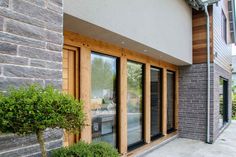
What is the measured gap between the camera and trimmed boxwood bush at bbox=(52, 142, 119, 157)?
226 centimetres

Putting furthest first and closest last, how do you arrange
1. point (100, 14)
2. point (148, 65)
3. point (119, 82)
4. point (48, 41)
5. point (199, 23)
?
point (199, 23), point (148, 65), point (119, 82), point (100, 14), point (48, 41)

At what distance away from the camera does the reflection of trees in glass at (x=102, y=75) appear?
4582 mm

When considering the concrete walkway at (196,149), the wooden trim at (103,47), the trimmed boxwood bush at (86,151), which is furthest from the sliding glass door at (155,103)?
the trimmed boxwood bush at (86,151)

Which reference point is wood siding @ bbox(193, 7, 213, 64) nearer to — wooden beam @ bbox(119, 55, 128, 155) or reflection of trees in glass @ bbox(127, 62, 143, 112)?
reflection of trees in glass @ bbox(127, 62, 143, 112)

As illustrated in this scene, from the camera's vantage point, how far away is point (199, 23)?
7.95m

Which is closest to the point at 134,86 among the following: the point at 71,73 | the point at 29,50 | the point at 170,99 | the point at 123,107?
the point at 123,107

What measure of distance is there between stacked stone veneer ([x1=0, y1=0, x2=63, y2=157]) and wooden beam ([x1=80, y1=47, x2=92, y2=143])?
5.08ft

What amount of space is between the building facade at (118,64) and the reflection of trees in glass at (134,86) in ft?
0.08

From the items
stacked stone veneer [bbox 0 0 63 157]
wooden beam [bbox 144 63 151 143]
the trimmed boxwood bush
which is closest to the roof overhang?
wooden beam [bbox 144 63 151 143]

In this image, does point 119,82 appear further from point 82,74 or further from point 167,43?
point 167,43

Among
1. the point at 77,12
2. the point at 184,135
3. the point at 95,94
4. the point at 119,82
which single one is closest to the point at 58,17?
the point at 77,12

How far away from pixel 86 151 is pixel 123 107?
9.82 ft

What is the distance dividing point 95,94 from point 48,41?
2284mm

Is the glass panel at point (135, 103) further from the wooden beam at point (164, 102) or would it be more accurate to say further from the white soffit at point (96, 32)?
the wooden beam at point (164, 102)
